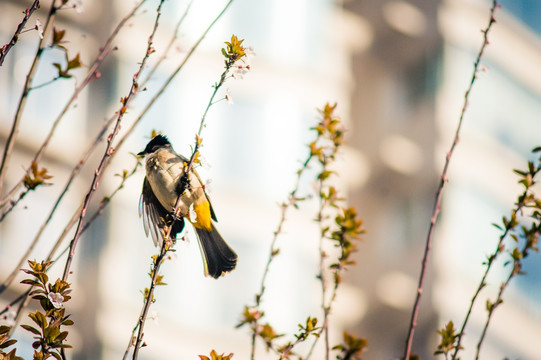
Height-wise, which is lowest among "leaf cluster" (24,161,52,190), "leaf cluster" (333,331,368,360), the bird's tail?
"leaf cluster" (333,331,368,360)

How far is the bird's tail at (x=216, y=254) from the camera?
3.03 metres

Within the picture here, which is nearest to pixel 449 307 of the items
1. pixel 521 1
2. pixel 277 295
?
pixel 277 295

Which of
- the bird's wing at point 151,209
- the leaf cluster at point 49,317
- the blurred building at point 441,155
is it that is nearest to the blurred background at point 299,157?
the blurred building at point 441,155

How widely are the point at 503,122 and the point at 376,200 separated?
286 cm

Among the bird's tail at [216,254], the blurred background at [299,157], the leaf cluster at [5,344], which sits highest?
the blurred background at [299,157]

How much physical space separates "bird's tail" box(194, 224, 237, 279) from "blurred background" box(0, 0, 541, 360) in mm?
6367

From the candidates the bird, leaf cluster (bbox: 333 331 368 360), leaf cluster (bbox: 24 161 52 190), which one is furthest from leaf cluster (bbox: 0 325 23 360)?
the bird

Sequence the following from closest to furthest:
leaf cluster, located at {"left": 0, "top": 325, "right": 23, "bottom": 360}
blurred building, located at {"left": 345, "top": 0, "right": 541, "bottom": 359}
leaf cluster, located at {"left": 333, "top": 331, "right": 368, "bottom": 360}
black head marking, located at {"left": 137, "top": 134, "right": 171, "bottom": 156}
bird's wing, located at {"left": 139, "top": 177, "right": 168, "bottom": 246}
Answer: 1. leaf cluster, located at {"left": 0, "top": 325, "right": 23, "bottom": 360}
2. leaf cluster, located at {"left": 333, "top": 331, "right": 368, "bottom": 360}
3. bird's wing, located at {"left": 139, "top": 177, "right": 168, "bottom": 246}
4. black head marking, located at {"left": 137, "top": 134, "right": 171, "bottom": 156}
5. blurred building, located at {"left": 345, "top": 0, "right": 541, "bottom": 359}

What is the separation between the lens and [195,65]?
11.4m

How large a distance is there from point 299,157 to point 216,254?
885 cm

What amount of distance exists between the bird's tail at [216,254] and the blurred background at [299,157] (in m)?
6.37

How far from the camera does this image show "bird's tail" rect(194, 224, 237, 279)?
9.93 ft

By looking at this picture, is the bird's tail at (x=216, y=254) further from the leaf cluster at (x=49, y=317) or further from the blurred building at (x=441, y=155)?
the blurred building at (x=441, y=155)

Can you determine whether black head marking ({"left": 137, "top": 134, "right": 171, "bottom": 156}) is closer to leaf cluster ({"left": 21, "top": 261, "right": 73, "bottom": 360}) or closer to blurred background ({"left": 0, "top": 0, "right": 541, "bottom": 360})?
leaf cluster ({"left": 21, "top": 261, "right": 73, "bottom": 360})
